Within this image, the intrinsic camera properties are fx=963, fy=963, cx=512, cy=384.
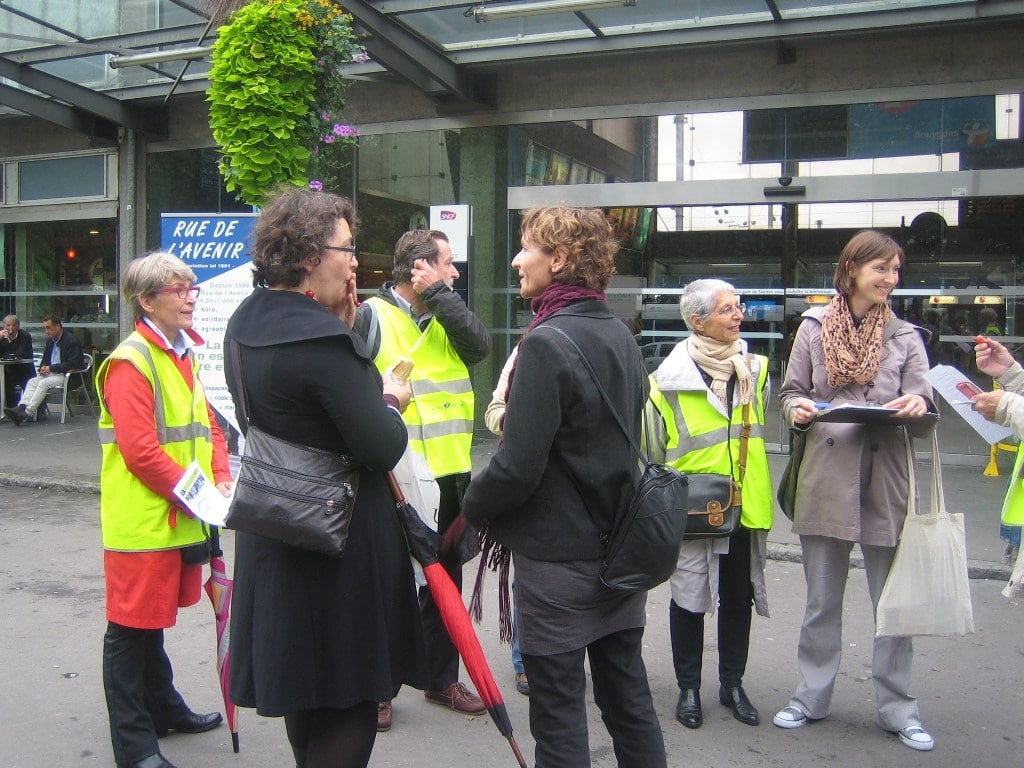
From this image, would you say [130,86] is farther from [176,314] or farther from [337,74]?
[176,314]

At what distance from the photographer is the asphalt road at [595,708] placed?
369 centimetres

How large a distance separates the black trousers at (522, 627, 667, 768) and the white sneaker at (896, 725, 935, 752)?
5.08 feet

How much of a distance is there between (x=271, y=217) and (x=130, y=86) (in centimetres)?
1120

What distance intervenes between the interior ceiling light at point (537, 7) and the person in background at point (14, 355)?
8.85 metres

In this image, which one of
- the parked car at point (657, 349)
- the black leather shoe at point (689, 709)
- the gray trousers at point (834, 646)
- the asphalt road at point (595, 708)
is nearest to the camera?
the asphalt road at point (595, 708)

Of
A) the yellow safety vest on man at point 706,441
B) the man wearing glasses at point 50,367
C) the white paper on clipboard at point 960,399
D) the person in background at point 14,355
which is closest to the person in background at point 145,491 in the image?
the yellow safety vest on man at point 706,441

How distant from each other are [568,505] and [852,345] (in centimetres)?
172

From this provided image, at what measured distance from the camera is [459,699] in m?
4.12

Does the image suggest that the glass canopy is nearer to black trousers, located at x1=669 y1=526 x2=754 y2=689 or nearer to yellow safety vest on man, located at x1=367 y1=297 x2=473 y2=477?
yellow safety vest on man, located at x1=367 y1=297 x2=473 y2=477

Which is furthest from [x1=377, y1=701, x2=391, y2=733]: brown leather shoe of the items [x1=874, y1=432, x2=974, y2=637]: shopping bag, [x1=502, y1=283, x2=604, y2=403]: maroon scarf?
[x1=874, y1=432, x2=974, y2=637]: shopping bag

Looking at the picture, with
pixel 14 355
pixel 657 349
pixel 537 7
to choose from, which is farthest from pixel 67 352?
pixel 537 7

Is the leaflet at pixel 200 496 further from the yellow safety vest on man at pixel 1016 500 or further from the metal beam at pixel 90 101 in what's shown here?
the metal beam at pixel 90 101

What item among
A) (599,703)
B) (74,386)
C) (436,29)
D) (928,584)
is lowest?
(599,703)

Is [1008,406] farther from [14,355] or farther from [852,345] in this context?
[14,355]
